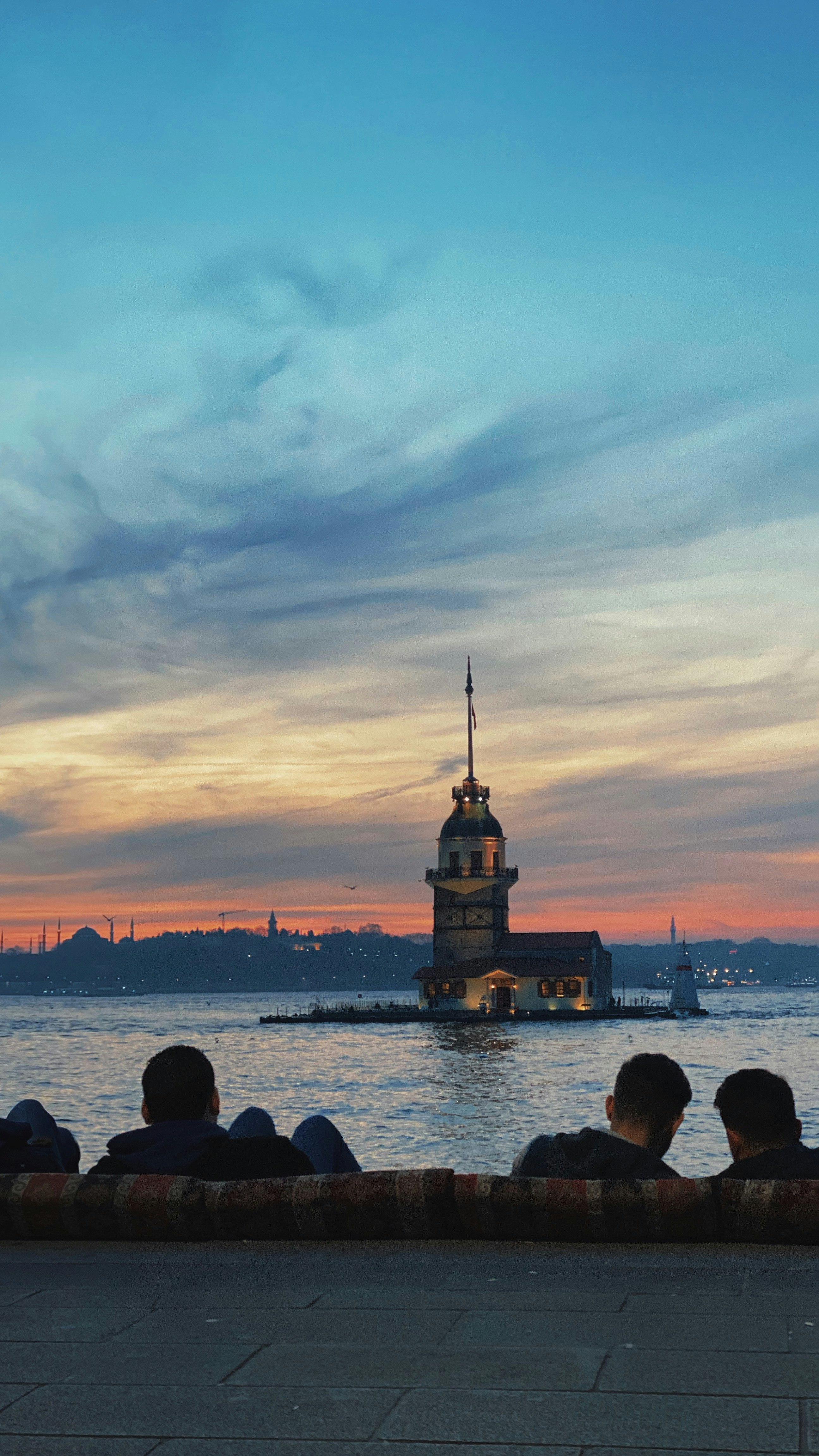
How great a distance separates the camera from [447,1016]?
12250 cm

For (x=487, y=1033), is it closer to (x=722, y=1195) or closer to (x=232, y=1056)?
(x=232, y=1056)

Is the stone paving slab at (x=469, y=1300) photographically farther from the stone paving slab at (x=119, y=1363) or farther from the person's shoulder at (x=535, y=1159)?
the person's shoulder at (x=535, y=1159)

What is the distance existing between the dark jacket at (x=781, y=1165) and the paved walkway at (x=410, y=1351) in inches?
14.9

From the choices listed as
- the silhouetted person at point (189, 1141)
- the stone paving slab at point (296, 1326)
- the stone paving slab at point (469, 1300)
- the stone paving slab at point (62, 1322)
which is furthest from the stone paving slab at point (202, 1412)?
the silhouetted person at point (189, 1141)

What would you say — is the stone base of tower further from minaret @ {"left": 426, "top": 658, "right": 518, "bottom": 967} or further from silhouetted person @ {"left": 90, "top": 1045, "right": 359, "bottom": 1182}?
silhouetted person @ {"left": 90, "top": 1045, "right": 359, "bottom": 1182}

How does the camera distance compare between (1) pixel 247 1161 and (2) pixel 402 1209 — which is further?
(1) pixel 247 1161

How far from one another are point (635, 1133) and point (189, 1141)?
2459 millimetres

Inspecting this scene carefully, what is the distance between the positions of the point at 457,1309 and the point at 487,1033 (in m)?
107

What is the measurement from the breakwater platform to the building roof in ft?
11.0

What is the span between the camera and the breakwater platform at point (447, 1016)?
11981 cm

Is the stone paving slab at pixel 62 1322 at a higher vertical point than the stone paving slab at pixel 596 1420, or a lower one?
lower

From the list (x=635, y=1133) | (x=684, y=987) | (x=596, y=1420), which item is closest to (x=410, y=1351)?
(x=596, y=1420)

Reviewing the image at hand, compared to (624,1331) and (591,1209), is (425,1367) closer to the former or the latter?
(624,1331)

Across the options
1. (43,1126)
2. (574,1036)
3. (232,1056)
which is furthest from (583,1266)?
(574,1036)
